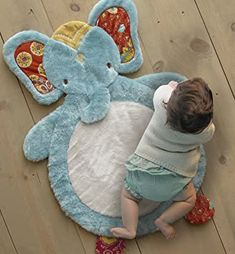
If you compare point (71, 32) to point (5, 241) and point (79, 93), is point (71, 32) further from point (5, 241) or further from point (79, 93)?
point (5, 241)

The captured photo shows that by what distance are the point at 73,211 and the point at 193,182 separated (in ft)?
1.01

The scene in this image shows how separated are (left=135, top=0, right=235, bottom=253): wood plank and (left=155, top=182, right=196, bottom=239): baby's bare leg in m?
0.05

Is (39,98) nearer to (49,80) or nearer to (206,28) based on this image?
(49,80)

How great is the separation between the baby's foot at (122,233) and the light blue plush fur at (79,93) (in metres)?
0.02

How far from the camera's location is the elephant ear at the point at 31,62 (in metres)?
1.48

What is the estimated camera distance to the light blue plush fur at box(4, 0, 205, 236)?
1460 mm

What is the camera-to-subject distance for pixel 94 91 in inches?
57.9

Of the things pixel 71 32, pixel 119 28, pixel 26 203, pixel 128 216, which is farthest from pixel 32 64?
pixel 128 216

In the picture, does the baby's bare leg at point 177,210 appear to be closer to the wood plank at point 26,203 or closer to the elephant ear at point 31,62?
the wood plank at point 26,203

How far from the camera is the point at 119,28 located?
1503mm

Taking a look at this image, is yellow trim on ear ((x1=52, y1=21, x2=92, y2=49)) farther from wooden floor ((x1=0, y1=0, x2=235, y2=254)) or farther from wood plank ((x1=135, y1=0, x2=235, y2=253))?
wood plank ((x1=135, y1=0, x2=235, y2=253))

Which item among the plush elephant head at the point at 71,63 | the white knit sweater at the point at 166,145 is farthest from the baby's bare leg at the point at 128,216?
the plush elephant head at the point at 71,63

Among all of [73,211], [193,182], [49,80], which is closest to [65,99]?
[49,80]

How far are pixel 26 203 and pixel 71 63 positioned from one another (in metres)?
0.37
